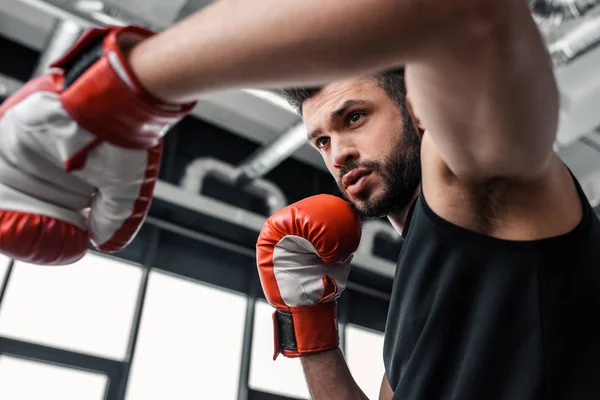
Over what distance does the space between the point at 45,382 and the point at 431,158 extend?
115 inches

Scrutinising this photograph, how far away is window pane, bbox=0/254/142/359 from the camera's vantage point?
10.1 feet

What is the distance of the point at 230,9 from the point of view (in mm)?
488

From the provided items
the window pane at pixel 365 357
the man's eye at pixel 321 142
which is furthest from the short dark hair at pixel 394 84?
the window pane at pixel 365 357

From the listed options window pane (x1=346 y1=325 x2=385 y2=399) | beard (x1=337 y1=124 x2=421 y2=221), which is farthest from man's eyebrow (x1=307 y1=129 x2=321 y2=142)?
window pane (x1=346 y1=325 x2=385 y2=399)

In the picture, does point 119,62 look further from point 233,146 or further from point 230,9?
point 233,146

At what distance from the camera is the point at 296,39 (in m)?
0.46

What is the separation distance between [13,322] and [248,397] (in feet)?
4.68

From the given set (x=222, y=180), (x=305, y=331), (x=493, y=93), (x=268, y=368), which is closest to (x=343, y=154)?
(x=305, y=331)

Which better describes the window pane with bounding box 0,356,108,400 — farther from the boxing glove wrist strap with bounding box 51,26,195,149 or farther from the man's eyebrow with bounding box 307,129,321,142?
the boxing glove wrist strap with bounding box 51,26,195,149

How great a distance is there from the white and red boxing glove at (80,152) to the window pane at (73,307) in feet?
8.69

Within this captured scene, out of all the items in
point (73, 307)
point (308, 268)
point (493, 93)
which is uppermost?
point (73, 307)

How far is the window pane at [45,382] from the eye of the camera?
9.55ft

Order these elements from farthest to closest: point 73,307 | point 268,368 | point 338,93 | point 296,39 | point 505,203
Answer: point 268,368 < point 73,307 < point 338,93 < point 505,203 < point 296,39

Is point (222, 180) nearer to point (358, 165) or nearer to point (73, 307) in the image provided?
point (73, 307)
